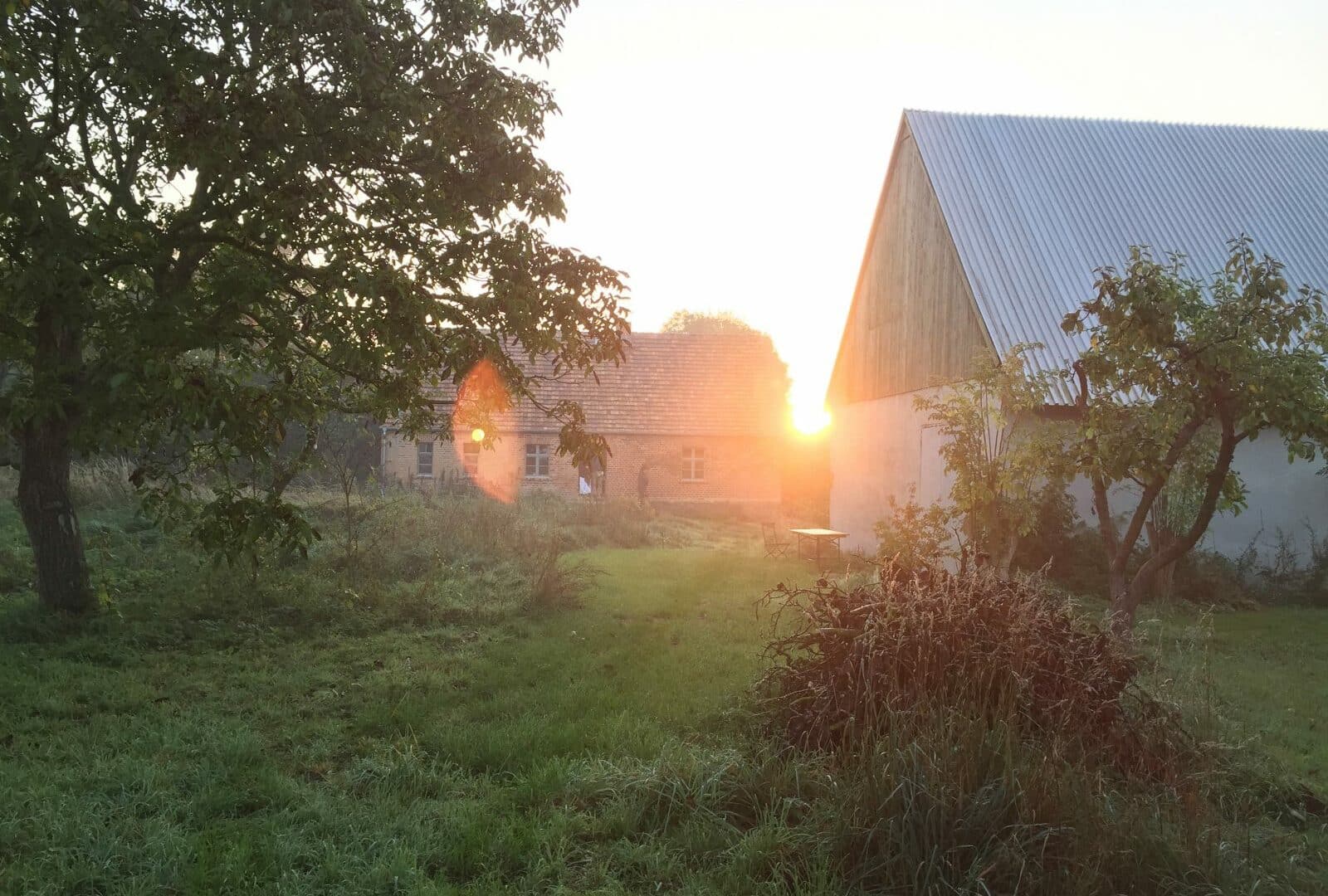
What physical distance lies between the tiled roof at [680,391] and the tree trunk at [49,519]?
65.2ft

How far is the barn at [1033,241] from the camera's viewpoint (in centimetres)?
1465

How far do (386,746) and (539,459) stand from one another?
25.0 m

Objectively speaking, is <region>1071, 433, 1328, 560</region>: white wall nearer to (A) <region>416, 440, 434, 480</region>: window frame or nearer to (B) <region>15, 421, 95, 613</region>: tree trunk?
(B) <region>15, 421, 95, 613</region>: tree trunk

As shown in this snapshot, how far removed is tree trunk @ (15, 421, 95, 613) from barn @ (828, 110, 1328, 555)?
1122 centimetres

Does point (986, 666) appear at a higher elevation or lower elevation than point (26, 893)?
higher

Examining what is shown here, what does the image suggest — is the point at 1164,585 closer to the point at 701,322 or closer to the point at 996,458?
the point at 996,458

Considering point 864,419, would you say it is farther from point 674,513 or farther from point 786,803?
point 786,803

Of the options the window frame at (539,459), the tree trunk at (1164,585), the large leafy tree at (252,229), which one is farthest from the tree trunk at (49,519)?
the window frame at (539,459)

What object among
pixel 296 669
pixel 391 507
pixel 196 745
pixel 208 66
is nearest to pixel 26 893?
pixel 196 745

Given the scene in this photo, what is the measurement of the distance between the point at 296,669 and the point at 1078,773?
6009mm

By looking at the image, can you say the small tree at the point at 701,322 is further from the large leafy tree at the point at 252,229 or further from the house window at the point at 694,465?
the large leafy tree at the point at 252,229

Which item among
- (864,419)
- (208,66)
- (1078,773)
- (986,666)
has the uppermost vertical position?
Result: (208,66)

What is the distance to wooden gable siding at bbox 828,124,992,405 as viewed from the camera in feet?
48.3

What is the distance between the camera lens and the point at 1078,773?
434cm
